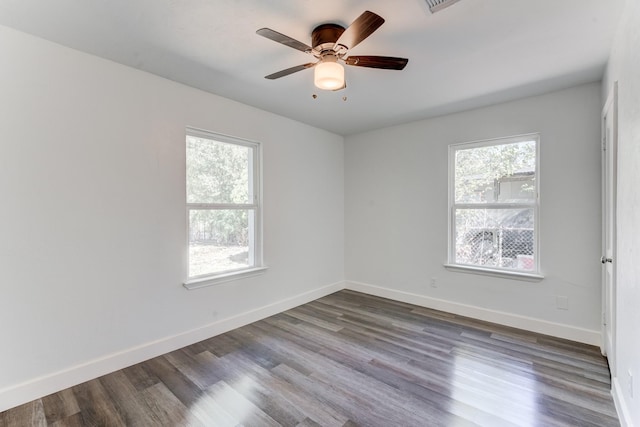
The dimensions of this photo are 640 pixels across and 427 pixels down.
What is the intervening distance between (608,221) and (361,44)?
99.2 inches

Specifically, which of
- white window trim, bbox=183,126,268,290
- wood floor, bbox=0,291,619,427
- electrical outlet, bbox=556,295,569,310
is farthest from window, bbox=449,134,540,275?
white window trim, bbox=183,126,268,290

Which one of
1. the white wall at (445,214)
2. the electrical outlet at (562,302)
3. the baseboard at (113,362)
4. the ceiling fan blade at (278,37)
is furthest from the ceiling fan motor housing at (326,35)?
the electrical outlet at (562,302)

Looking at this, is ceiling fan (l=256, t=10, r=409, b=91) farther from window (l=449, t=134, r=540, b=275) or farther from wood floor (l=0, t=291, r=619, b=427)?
wood floor (l=0, t=291, r=619, b=427)

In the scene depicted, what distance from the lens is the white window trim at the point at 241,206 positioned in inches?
117

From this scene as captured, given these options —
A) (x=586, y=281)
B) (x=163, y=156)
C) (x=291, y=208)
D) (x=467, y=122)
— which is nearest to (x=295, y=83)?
(x=163, y=156)

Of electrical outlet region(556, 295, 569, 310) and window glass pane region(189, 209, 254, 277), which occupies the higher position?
window glass pane region(189, 209, 254, 277)

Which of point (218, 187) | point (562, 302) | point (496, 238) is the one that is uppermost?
point (218, 187)

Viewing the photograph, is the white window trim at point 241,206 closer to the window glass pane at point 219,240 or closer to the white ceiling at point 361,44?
the window glass pane at point 219,240

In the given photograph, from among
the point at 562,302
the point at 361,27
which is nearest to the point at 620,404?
the point at 562,302

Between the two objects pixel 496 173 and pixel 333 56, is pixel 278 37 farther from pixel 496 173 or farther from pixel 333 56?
pixel 496 173

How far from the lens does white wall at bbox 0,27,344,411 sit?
79.8 inches

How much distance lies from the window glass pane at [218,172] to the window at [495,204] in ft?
8.45

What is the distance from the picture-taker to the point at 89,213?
233 cm

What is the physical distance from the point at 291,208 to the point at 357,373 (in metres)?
2.22
